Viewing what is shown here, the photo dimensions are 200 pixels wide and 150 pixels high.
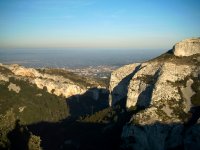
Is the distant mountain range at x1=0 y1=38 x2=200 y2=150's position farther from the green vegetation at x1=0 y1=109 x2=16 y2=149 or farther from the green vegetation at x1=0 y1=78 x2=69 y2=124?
the green vegetation at x1=0 y1=78 x2=69 y2=124

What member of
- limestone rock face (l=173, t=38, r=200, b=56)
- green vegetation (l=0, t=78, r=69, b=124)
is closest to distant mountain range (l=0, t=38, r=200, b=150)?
limestone rock face (l=173, t=38, r=200, b=56)

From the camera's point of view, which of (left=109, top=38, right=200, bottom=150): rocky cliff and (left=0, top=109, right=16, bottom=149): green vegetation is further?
(left=109, top=38, right=200, bottom=150): rocky cliff

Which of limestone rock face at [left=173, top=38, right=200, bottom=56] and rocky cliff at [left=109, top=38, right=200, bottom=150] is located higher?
limestone rock face at [left=173, top=38, right=200, bottom=56]

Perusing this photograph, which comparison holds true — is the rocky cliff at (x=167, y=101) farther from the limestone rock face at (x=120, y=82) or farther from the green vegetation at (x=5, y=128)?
the green vegetation at (x=5, y=128)

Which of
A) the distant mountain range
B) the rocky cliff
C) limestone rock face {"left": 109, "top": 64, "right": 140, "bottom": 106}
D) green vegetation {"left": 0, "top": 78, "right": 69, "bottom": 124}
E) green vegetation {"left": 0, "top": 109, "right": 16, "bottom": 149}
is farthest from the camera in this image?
green vegetation {"left": 0, "top": 78, "right": 69, "bottom": 124}

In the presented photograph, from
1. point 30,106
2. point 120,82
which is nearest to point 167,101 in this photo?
Result: point 120,82

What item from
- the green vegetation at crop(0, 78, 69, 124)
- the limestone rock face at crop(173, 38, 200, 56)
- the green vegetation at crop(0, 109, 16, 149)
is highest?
the limestone rock face at crop(173, 38, 200, 56)

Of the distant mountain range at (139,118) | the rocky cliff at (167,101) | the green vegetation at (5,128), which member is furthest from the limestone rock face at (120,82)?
the green vegetation at (5,128)
